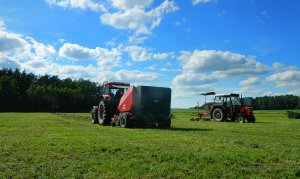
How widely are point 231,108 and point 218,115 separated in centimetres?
164

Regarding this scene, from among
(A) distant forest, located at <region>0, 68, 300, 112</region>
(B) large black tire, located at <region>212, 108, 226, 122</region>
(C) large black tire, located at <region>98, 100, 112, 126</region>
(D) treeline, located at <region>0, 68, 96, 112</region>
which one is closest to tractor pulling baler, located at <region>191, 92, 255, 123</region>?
(B) large black tire, located at <region>212, 108, 226, 122</region>

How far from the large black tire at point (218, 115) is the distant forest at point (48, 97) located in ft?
155

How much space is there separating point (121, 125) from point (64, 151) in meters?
13.4

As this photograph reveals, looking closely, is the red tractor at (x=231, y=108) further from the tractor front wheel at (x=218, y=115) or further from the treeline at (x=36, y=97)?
the treeline at (x=36, y=97)

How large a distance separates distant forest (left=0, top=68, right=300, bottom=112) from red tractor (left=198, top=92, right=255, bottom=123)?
4704 centimetres

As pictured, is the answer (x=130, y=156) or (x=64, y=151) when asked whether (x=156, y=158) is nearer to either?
(x=130, y=156)

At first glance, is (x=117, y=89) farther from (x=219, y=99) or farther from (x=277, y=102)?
(x=277, y=102)

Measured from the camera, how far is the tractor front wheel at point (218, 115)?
35.5m

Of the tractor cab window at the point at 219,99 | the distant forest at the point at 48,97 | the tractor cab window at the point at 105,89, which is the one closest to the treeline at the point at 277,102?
the distant forest at the point at 48,97

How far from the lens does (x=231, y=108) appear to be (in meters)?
35.2

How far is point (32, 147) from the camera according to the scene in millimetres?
12055

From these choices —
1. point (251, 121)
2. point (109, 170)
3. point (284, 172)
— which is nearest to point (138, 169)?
point (109, 170)

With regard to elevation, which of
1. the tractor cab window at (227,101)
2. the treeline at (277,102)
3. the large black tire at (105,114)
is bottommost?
the large black tire at (105,114)

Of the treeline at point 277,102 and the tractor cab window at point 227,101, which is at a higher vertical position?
the treeline at point 277,102
